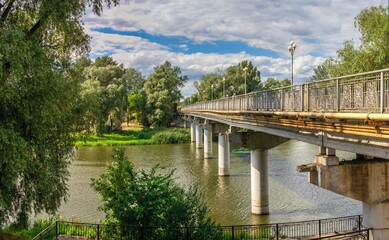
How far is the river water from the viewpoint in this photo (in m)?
22.5

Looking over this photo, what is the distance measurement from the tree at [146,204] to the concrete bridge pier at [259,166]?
876 cm

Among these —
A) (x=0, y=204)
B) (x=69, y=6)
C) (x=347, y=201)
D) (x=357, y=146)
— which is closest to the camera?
(x=357, y=146)

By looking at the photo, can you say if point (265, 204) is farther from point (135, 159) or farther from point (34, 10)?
point (135, 159)

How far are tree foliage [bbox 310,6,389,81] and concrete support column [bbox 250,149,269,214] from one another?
57.4 feet

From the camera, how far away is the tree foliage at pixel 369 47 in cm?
3466

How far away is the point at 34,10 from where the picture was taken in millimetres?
14398

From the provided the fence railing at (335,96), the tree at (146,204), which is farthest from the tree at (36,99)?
the fence railing at (335,96)

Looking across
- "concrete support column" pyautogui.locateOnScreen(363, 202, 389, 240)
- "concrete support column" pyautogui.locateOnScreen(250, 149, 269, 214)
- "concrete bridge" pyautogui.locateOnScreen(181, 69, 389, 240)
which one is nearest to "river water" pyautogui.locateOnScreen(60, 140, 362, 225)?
"concrete support column" pyautogui.locateOnScreen(250, 149, 269, 214)

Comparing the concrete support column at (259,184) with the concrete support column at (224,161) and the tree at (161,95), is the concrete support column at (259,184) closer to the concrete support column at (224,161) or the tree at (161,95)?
the concrete support column at (224,161)

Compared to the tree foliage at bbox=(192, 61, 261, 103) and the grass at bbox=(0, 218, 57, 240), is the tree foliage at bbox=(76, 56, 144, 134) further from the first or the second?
the tree foliage at bbox=(192, 61, 261, 103)

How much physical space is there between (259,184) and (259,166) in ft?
3.50

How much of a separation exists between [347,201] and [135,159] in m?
27.5

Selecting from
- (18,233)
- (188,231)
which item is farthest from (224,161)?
(188,231)

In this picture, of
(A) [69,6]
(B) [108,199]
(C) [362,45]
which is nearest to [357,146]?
(B) [108,199]
